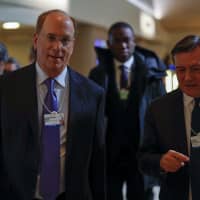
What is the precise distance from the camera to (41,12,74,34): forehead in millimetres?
1800

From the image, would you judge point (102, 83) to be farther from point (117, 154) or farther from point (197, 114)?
point (197, 114)

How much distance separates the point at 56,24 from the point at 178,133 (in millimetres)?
660

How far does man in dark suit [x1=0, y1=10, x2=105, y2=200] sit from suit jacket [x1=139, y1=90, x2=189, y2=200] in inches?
9.4

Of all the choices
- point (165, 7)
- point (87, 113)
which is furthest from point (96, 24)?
point (87, 113)

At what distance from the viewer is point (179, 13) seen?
10672mm

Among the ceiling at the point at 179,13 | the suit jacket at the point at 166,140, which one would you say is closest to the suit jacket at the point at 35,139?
the suit jacket at the point at 166,140

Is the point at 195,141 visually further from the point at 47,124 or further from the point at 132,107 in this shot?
the point at 132,107

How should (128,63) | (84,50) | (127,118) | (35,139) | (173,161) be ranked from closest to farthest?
(173,161), (35,139), (127,118), (128,63), (84,50)

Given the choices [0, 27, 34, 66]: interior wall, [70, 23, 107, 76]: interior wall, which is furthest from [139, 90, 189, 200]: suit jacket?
[0, 27, 34, 66]: interior wall

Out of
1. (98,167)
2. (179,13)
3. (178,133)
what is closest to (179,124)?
(178,133)

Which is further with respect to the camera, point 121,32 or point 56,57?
point 121,32

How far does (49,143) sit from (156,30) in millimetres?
9288

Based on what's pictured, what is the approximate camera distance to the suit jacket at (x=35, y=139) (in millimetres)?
1762

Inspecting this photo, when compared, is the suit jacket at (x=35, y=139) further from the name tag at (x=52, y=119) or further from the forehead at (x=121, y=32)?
the forehead at (x=121, y=32)
